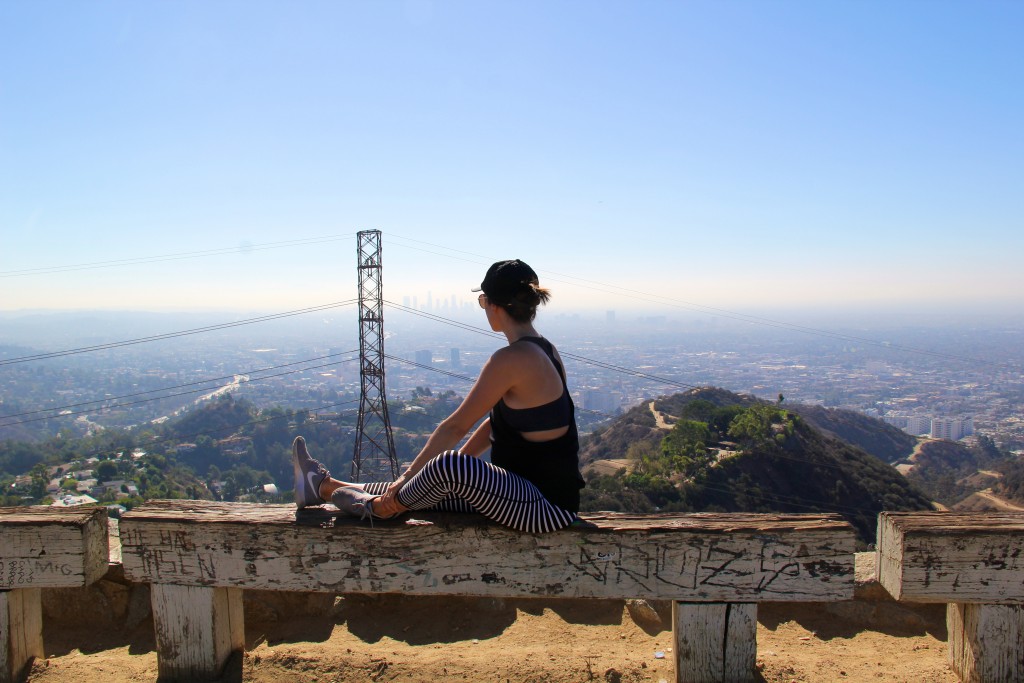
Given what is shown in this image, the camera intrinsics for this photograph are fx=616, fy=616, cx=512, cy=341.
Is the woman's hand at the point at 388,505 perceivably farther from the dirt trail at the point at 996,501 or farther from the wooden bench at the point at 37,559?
the dirt trail at the point at 996,501

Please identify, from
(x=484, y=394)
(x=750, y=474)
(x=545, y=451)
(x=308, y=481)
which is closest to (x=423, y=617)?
(x=308, y=481)

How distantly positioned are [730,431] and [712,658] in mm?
25515

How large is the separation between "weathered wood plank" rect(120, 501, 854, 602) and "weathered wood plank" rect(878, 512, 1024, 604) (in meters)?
0.27

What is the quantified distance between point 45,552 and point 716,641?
2785 millimetres

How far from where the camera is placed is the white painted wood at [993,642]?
2420 millimetres

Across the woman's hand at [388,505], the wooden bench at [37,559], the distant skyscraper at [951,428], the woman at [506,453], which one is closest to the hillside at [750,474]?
the woman at [506,453]

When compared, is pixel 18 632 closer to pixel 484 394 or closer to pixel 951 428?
pixel 484 394

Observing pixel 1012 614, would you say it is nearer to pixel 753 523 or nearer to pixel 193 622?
pixel 753 523

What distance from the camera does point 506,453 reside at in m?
2.76

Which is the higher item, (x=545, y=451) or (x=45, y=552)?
(x=545, y=451)

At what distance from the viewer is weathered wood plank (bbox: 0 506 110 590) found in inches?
102

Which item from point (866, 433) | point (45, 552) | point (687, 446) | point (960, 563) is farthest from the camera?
point (866, 433)

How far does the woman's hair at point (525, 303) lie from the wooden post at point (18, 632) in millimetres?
2490

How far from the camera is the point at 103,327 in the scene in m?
159
